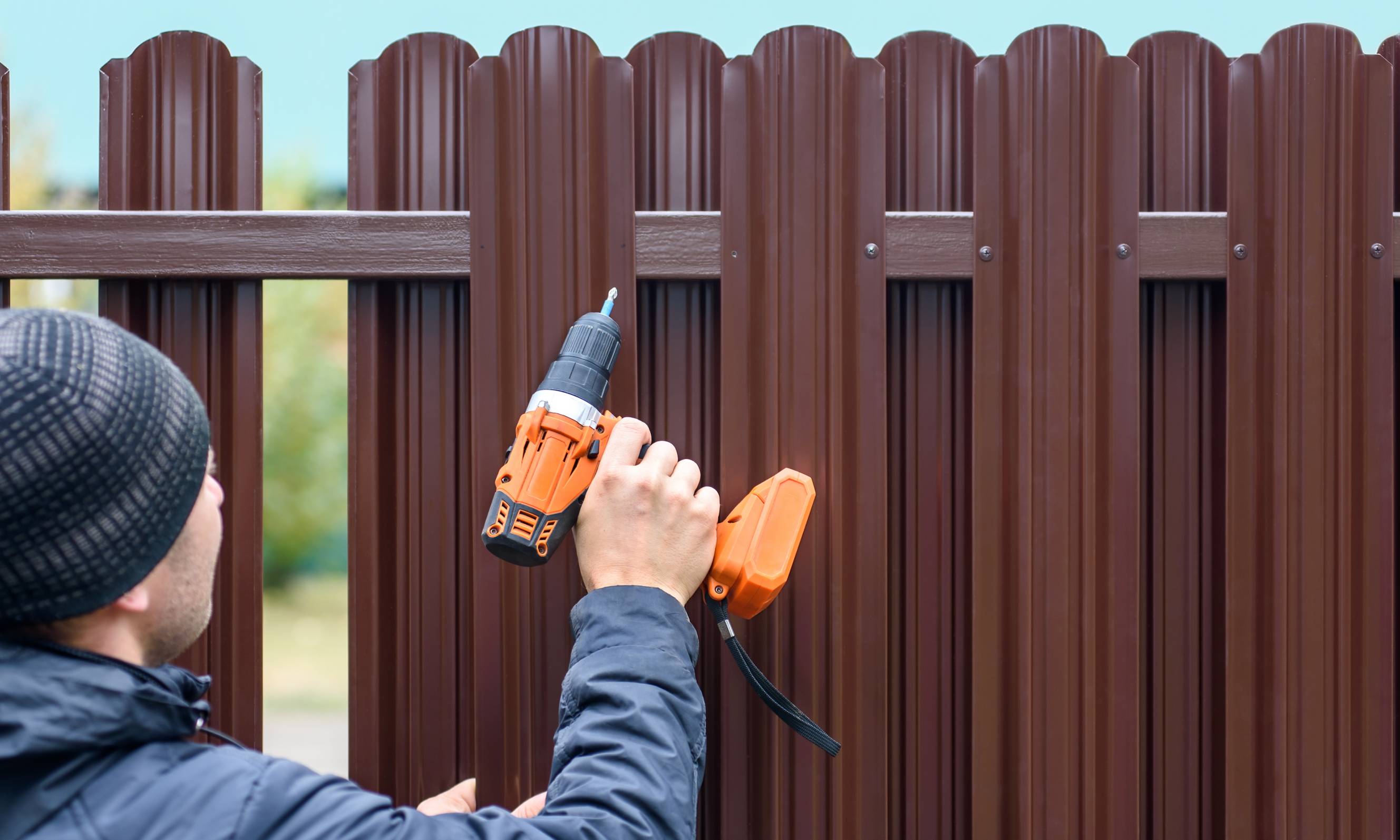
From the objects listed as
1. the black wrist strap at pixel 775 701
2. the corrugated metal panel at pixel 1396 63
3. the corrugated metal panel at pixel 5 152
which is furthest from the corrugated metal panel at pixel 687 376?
the corrugated metal panel at pixel 1396 63

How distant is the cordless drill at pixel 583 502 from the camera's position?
4.17 ft

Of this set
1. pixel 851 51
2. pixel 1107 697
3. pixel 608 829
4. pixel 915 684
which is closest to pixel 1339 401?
pixel 1107 697

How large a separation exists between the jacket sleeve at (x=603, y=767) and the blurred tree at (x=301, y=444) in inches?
527

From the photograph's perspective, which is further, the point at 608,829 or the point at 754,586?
the point at 754,586

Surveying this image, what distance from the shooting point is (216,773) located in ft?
2.93

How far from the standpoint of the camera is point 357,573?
4.87 feet

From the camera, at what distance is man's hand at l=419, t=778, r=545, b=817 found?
130 cm

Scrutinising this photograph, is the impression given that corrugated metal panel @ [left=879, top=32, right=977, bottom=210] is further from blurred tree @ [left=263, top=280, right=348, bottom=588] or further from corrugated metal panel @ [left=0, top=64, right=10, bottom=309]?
blurred tree @ [left=263, top=280, right=348, bottom=588]

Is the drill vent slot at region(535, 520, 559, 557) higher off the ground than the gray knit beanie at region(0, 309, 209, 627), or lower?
lower

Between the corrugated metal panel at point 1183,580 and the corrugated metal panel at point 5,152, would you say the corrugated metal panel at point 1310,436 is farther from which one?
the corrugated metal panel at point 5,152

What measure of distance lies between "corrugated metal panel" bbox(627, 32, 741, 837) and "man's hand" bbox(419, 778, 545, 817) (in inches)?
12.6

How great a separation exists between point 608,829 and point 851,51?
1.19m

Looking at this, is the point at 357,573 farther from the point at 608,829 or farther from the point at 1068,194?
the point at 1068,194

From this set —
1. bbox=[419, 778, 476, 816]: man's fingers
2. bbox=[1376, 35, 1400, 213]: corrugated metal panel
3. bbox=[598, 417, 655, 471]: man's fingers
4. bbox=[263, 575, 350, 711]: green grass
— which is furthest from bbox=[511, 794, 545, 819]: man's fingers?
bbox=[263, 575, 350, 711]: green grass
